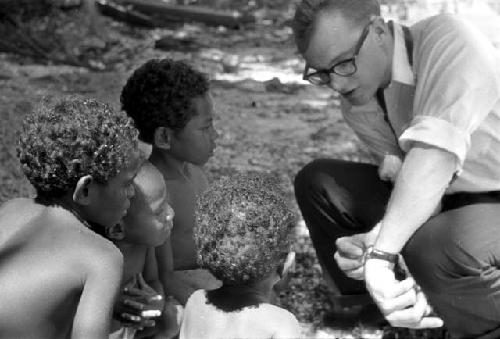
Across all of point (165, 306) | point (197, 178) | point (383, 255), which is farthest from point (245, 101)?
point (383, 255)

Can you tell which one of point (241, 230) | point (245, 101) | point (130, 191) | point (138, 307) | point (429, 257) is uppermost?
point (241, 230)

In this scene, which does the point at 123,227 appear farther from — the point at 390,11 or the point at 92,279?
the point at 390,11

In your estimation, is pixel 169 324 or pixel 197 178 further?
pixel 197 178

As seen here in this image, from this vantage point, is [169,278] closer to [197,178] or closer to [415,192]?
[197,178]

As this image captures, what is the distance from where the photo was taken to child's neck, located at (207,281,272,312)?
227 cm

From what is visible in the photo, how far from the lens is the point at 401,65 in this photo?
2938 mm

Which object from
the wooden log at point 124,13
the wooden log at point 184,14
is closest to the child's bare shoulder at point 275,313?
the wooden log at point 124,13

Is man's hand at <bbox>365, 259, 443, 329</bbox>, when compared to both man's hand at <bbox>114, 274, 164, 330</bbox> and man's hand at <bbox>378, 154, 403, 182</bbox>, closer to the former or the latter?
man's hand at <bbox>378, 154, 403, 182</bbox>

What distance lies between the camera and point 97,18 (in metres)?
7.71

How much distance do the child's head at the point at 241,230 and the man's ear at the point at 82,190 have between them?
12.3 inches

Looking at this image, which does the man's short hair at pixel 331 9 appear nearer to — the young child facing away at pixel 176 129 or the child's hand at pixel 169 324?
the young child facing away at pixel 176 129

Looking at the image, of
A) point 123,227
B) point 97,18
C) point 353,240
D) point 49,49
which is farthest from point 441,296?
point 97,18

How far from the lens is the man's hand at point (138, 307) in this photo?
2.69 meters

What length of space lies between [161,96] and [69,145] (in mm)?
932
